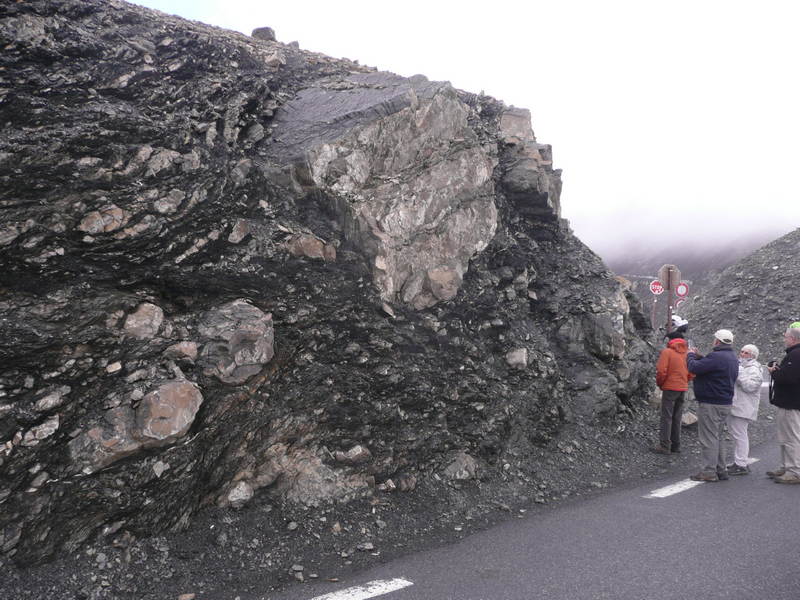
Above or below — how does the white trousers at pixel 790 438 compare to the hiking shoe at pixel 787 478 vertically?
above

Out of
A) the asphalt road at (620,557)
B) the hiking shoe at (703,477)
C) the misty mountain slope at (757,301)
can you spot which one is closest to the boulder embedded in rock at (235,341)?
the asphalt road at (620,557)

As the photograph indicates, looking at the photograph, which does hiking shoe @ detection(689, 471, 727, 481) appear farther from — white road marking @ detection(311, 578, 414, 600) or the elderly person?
white road marking @ detection(311, 578, 414, 600)

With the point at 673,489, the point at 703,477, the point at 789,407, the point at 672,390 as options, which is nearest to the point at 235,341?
the point at 673,489

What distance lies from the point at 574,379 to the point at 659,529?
2.85 m

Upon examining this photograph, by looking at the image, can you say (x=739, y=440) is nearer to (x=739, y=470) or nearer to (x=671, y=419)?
(x=739, y=470)

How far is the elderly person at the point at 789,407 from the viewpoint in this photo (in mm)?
6156

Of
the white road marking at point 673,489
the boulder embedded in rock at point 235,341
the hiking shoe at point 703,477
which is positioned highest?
the boulder embedded in rock at point 235,341

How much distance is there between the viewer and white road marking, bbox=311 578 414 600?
3600mm

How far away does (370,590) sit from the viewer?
3688 millimetres

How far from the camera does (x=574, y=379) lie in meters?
7.39

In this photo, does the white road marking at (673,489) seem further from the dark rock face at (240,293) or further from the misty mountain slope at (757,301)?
the misty mountain slope at (757,301)

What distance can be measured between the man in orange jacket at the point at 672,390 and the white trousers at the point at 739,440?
675 mm

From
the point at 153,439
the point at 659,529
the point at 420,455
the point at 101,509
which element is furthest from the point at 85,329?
the point at 659,529

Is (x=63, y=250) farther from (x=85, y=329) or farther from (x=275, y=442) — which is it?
(x=275, y=442)
